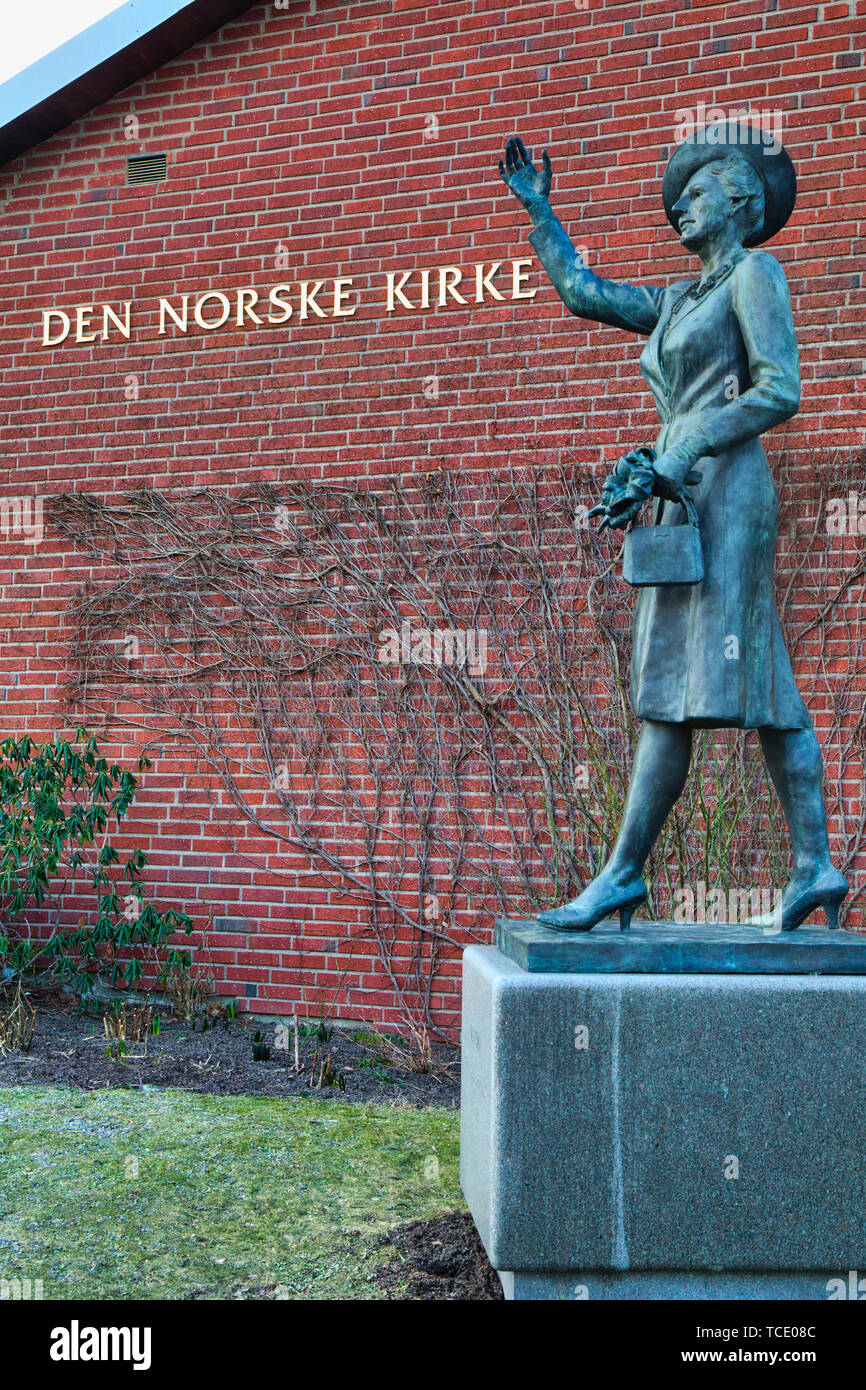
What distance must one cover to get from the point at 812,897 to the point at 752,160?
1893 mm

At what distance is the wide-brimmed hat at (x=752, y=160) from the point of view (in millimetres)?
3107

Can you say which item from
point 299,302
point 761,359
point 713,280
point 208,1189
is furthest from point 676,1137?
point 299,302

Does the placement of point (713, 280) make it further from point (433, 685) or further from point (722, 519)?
point (433, 685)

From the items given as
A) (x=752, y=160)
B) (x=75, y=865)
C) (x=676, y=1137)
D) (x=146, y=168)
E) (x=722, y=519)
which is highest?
(x=146, y=168)

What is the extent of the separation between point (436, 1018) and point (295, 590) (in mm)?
2162

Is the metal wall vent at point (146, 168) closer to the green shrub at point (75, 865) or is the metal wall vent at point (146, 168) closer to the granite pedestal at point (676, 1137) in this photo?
the green shrub at point (75, 865)

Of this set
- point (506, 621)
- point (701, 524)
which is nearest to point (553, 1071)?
point (701, 524)

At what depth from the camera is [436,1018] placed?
5.57m

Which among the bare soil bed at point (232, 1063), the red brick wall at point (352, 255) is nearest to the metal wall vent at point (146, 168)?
the red brick wall at point (352, 255)

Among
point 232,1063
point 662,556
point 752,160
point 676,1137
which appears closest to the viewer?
point 676,1137

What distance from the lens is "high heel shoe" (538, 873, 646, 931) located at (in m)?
2.97

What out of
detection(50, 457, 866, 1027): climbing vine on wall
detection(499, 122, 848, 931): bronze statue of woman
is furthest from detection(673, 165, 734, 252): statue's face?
detection(50, 457, 866, 1027): climbing vine on wall

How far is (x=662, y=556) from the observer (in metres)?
2.89

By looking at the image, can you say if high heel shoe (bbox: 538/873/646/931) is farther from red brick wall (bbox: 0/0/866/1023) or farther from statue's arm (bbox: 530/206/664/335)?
red brick wall (bbox: 0/0/866/1023)
